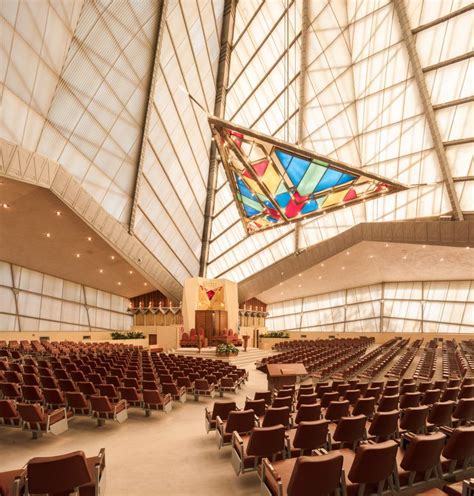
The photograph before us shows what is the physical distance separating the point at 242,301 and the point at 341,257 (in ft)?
41.3

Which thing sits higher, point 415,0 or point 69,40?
point 415,0

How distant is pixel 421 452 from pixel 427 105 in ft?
63.4

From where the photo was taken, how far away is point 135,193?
22062 millimetres

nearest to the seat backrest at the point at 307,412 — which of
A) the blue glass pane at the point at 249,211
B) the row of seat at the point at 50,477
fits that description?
the row of seat at the point at 50,477

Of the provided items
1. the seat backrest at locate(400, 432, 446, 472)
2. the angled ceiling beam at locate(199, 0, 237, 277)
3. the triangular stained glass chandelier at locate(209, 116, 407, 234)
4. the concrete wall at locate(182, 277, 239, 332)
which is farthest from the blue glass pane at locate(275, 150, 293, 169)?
the angled ceiling beam at locate(199, 0, 237, 277)

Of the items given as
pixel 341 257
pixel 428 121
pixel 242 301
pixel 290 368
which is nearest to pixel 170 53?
pixel 428 121

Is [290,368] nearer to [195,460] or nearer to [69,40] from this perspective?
[195,460]

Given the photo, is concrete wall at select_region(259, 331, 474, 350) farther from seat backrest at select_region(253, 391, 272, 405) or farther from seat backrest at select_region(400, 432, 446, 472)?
seat backrest at select_region(400, 432, 446, 472)

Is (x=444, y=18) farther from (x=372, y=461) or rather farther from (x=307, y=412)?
(x=372, y=461)

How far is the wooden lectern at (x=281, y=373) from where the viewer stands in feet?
37.4

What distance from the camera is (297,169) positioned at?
52.7 feet

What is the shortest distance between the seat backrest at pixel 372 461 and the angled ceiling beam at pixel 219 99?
34.4m

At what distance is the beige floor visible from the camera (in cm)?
466

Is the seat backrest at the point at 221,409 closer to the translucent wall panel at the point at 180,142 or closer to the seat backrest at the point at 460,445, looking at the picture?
the seat backrest at the point at 460,445
